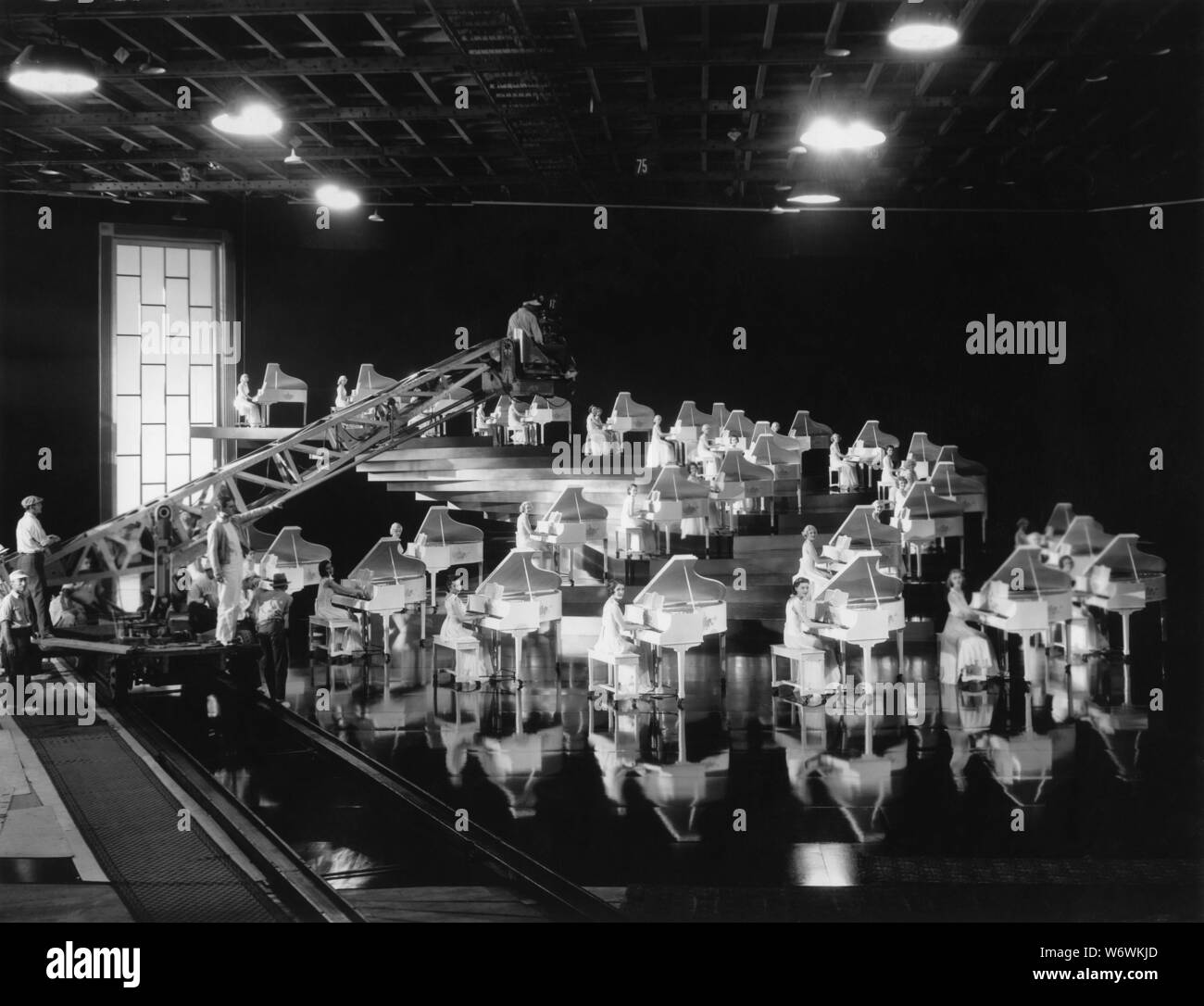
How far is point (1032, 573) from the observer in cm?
660

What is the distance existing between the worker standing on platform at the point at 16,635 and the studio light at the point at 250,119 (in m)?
3.71

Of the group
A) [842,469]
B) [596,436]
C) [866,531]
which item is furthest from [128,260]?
[866,531]

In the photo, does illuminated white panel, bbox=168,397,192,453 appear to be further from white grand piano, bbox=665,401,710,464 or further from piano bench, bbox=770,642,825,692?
piano bench, bbox=770,642,825,692

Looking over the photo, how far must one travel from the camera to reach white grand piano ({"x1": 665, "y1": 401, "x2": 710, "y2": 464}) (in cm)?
1128

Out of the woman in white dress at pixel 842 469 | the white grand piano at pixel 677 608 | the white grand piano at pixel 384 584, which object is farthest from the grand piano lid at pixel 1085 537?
the white grand piano at pixel 384 584

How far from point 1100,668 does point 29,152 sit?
9.30m

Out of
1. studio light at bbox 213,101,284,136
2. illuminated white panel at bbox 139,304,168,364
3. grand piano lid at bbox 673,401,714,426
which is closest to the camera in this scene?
studio light at bbox 213,101,284,136

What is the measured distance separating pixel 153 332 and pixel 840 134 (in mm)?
7026

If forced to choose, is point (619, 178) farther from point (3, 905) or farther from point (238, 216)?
point (3, 905)

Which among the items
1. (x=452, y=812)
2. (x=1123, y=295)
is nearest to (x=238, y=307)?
(x=452, y=812)

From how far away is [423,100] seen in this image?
335 inches

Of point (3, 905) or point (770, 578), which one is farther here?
point (770, 578)

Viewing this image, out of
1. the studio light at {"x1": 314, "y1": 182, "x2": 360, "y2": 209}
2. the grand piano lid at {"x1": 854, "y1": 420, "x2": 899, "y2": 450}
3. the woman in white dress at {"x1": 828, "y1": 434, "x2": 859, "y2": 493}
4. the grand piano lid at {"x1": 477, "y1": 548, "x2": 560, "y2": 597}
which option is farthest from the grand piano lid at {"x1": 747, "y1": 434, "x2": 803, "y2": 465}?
the studio light at {"x1": 314, "y1": 182, "x2": 360, "y2": 209}

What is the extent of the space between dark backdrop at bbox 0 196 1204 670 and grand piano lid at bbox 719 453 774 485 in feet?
1.91
